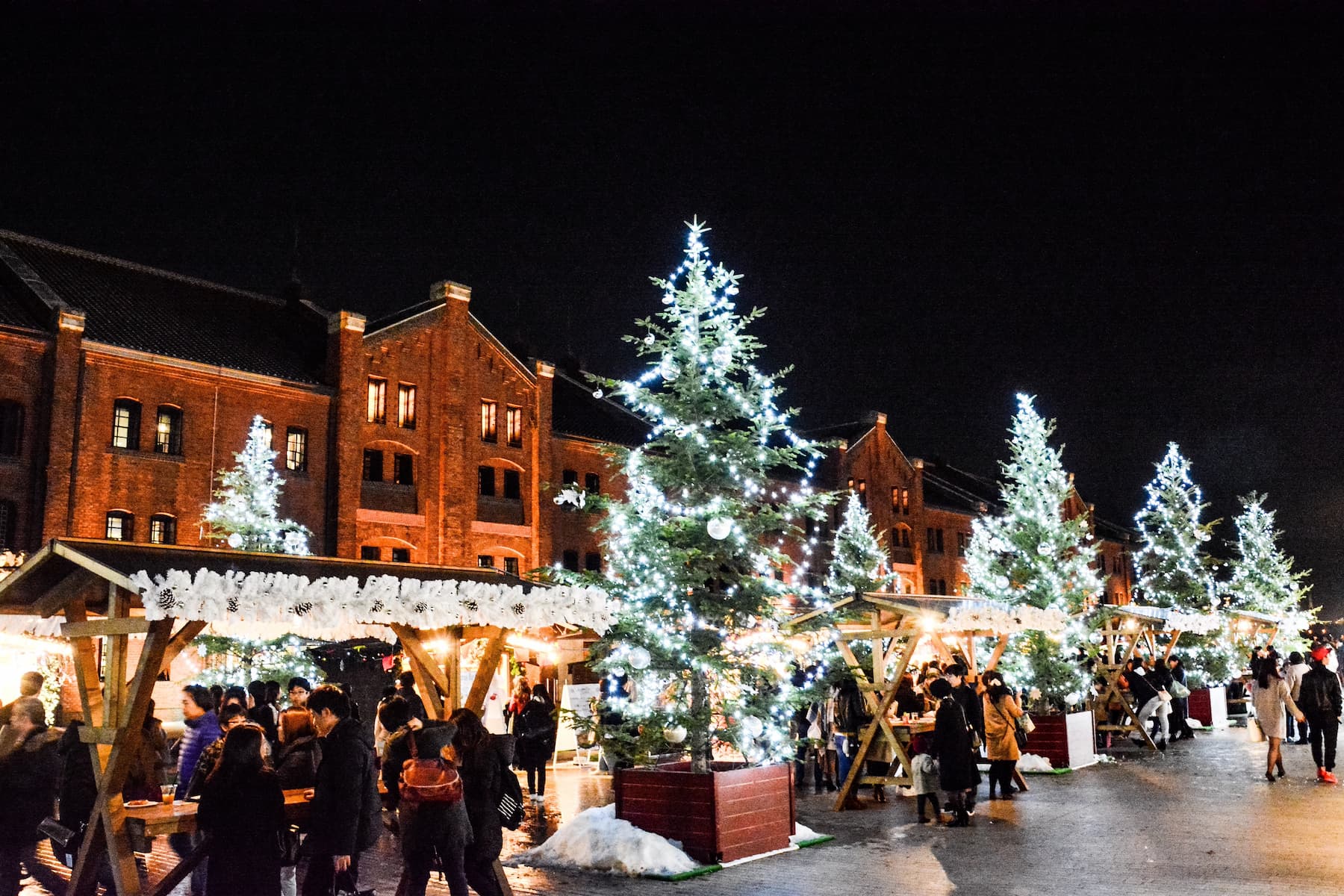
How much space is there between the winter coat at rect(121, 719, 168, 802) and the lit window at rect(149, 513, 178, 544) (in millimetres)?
20048

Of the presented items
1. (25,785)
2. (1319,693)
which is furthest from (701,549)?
(1319,693)

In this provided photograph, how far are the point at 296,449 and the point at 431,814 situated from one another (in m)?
26.7

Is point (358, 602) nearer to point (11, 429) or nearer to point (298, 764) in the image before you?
point (298, 764)

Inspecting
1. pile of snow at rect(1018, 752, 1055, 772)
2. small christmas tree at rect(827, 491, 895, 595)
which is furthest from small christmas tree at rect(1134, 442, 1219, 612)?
A: pile of snow at rect(1018, 752, 1055, 772)

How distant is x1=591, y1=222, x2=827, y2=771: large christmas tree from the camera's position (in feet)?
39.9

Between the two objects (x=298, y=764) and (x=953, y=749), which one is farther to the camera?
(x=953, y=749)

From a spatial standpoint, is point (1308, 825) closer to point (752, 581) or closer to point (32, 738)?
point (752, 581)

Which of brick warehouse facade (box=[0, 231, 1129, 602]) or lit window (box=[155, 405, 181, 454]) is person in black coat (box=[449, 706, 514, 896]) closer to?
brick warehouse facade (box=[0, 231, 1129, 602])

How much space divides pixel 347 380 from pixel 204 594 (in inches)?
1029

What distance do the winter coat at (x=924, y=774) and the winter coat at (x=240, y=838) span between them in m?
8.85

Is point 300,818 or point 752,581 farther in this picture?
point 752,581

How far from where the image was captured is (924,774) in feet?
44.8

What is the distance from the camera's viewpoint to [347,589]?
917 cm

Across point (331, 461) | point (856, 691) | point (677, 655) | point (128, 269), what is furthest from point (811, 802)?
point (128, 269)
